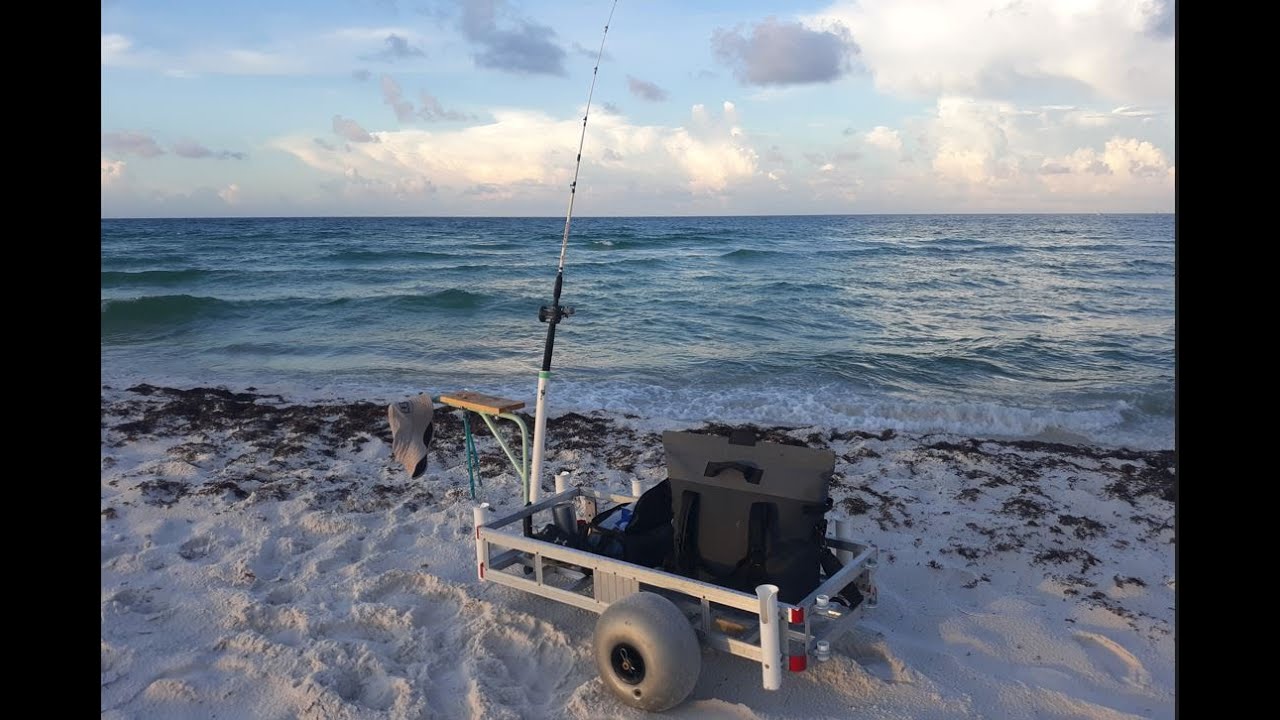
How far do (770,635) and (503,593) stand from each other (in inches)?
85.2

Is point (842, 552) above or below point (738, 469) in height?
below

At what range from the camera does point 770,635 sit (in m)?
3.71

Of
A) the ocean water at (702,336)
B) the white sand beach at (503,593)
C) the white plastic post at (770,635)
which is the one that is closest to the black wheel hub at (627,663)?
the white sand beach at (503,593)

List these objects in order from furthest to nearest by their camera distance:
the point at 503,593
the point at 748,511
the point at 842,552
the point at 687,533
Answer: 1. the point at 503,593
2. the point at 842,552
3. the point at 687,533
4. the point at 748,511

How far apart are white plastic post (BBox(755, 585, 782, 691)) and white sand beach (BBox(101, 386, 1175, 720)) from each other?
397 millimetres

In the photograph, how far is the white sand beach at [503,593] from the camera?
4.14 metres

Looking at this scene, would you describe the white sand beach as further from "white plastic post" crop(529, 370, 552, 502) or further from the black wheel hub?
"white plastic post" crop(529, 370, 552, 502)

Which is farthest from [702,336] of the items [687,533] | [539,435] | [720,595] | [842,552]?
[720,595]

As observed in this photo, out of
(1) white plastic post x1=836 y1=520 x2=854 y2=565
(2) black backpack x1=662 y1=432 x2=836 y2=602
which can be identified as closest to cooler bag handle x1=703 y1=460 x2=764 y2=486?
(2) black backpack x1=662 y1=432 x2=836 y2=602

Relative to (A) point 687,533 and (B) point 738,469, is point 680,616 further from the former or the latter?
(B) point 738,469

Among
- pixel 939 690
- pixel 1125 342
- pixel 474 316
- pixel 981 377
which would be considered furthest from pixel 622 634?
pixel 474 316

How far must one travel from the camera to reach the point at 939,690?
4.20 meters

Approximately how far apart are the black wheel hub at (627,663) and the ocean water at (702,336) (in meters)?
6.77

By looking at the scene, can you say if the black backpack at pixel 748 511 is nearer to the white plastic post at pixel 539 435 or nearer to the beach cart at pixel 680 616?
the beach cart at pixel 680 616
